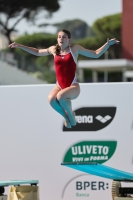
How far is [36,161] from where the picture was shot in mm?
8594

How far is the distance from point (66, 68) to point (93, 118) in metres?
1.74

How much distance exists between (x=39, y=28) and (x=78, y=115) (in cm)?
5866

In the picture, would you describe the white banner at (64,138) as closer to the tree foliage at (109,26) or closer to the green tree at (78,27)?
the tree foliage at (109,26)

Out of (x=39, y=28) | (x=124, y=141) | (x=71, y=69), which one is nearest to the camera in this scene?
(x=71, y=69)

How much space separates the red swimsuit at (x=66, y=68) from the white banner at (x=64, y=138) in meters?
1.45

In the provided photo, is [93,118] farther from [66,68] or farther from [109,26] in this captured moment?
[109,26]

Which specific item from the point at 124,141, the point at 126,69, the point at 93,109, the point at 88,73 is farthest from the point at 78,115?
the point at 88,73

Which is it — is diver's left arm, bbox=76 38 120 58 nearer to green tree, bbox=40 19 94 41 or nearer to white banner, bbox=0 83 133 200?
white banner, bbox=0 83 133 200

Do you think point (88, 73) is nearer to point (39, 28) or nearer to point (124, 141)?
point (39, 28)

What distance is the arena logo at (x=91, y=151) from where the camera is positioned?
27.8 feet

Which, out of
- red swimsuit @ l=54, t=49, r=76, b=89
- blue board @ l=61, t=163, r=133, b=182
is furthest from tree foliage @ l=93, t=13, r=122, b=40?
red swimsuit @ l=54, t=49, r=76, b=89

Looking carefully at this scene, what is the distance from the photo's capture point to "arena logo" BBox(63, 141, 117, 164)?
8461 millimetres

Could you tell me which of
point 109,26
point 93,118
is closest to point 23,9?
point 109,26

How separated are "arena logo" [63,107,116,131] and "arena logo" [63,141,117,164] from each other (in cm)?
23
